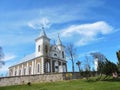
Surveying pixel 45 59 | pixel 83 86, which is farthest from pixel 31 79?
pixel 45 59

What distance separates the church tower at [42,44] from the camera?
2193 inches

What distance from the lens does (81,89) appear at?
21906mm

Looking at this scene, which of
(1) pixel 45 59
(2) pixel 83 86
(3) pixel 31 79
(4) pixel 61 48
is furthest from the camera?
(4) pixel 61 48

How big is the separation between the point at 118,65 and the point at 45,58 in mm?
28060

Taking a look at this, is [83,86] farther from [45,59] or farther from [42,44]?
[42,44]

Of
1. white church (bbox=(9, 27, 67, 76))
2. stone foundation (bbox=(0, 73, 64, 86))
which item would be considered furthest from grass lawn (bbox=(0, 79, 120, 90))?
white church (bbox=(9, 27, 67, 76))

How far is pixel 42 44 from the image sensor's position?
56.0 m

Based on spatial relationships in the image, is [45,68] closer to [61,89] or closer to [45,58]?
[45,58]

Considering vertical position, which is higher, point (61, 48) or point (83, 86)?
point (61, 48)

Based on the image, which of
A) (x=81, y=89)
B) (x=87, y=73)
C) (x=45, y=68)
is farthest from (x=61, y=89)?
(x=45, y=68)

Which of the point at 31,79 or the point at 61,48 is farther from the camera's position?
the point at 61,48

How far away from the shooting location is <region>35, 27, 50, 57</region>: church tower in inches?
2193

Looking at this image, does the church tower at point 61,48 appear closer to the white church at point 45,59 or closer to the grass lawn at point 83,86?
the white church at point 45,59

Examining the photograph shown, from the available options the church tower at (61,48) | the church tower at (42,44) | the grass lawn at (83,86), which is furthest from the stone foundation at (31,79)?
the church tower at (61,48)
